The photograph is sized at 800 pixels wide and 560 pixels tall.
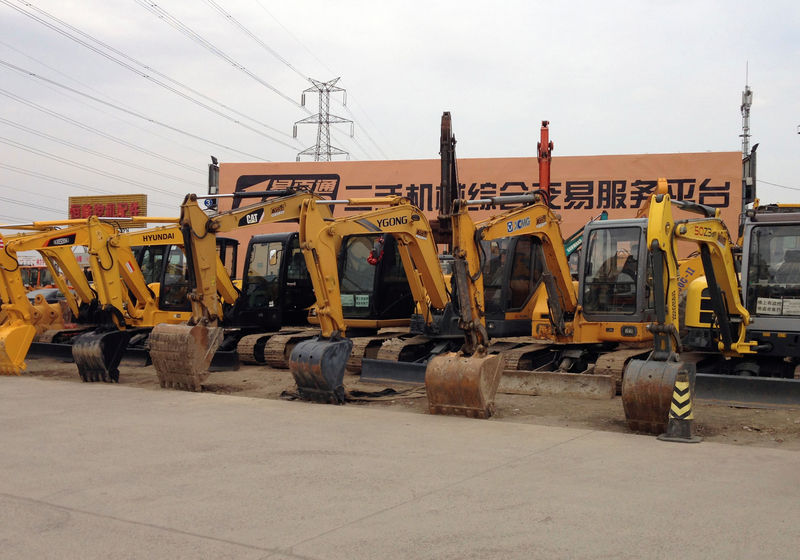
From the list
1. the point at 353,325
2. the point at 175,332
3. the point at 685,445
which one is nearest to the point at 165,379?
the point at 175,332

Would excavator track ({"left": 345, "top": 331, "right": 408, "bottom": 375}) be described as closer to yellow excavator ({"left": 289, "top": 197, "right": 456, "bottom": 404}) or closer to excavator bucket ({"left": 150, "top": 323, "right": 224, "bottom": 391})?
yellow excavator ({"left": 289, "top": 197, "right": 456, "bottom": 404})

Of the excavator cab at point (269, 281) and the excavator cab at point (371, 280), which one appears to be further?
the excavator cab at point (269, 281)

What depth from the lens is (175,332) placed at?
41.8 ft

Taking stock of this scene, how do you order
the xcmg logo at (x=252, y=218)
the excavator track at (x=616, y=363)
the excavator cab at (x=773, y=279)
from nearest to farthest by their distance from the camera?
the excavator cab at (x=773, y=279)
the excavator track at (x=616, y=363)
the xcmg logo at (x=252, y=218)

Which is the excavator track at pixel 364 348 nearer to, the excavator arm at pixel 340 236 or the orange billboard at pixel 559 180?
the excavator arm at pixel 340 236

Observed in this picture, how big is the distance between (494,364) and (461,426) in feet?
3.48

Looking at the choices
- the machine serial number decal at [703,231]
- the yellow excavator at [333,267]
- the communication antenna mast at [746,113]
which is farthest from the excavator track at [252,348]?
the communication antenna mast at [746,113]

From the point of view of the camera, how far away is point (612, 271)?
41.1 ft

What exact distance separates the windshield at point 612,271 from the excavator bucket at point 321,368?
12.7ft

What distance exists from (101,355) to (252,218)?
154 inches

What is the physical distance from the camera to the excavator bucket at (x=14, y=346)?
15.4 metres

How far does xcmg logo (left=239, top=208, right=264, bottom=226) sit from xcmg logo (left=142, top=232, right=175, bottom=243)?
13.9 ft

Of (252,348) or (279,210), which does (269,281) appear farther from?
(279,210)

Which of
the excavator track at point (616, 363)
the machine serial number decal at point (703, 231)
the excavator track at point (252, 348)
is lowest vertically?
the excavator track at point (252, 348)
